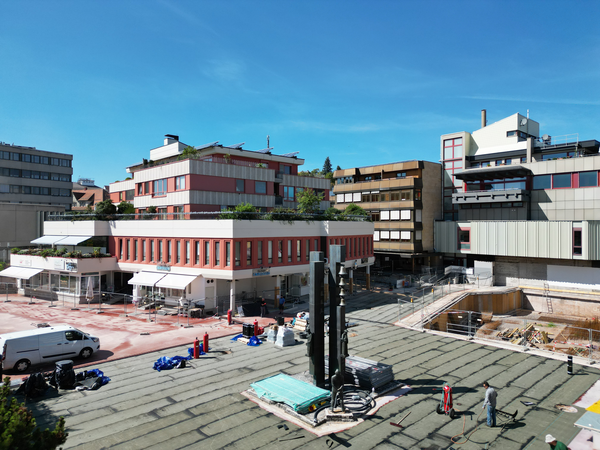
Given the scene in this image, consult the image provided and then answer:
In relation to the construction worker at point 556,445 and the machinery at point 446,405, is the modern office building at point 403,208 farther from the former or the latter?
the construction worker at point 556,445

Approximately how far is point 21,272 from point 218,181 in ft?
77.8

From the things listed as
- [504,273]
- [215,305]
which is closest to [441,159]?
[504,273]

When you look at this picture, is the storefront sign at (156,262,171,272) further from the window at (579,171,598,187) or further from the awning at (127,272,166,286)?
the window at (579,171,598,187)

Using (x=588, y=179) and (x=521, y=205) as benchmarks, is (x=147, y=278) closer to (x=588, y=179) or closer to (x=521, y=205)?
(x=521, y=205)

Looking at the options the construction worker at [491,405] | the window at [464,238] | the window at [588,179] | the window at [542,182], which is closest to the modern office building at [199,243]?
the window at [464,238]

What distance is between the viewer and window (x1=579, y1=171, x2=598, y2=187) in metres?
47.1

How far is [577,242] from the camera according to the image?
4559cm

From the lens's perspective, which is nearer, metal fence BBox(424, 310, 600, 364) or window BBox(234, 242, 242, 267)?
window BBox(234, 242, 242, 267)

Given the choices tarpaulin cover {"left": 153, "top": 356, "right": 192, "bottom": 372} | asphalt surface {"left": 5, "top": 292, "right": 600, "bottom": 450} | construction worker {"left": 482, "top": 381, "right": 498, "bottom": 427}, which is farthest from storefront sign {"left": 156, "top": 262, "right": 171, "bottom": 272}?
construction worker {"left": 482, "top": 381, "right": 498, "bottom": 427}

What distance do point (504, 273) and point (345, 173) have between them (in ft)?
98.2

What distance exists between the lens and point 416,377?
18500 millimetres

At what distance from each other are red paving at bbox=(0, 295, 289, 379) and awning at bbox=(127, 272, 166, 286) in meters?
2.57

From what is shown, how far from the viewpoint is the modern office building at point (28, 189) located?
61.3 meters

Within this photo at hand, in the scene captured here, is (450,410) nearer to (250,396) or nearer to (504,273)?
(250,396)
